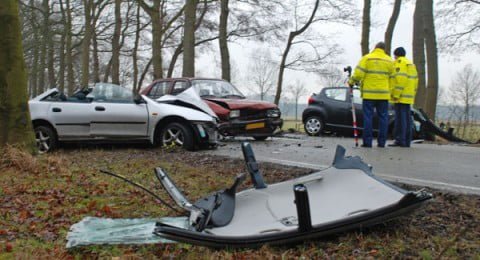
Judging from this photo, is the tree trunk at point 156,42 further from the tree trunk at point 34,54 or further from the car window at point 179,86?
the tree trunk at point 34,54

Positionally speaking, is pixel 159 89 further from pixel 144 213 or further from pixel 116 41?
pixel 116 41

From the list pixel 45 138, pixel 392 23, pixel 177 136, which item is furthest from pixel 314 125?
pixel 45 138

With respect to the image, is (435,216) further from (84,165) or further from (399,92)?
(399,92)

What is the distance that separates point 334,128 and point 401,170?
8051 mm

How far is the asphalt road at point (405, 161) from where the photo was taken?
618 centimetres

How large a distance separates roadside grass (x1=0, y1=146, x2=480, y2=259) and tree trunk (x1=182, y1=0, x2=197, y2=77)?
9.70 metres

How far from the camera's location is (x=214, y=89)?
487 inches

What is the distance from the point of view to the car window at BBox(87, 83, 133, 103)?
10438mm

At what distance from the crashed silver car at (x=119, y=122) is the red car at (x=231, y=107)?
3.57 feet

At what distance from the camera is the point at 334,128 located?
49.3 ft

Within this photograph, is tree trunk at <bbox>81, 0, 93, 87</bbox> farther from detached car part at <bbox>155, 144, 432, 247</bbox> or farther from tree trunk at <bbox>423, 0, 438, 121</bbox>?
detached car part at <bbox>155, 144, 432, 247</bbox>

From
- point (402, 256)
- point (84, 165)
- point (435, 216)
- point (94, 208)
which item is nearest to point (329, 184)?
point (435, 216)

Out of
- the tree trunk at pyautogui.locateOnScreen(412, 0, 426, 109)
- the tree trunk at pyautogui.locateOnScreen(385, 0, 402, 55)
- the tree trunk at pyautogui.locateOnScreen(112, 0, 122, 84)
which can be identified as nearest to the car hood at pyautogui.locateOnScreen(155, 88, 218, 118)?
the tree trunk at pyautogui.locateOnScreen(412, 0, 426, 109)

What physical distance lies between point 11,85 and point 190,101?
157 inches
